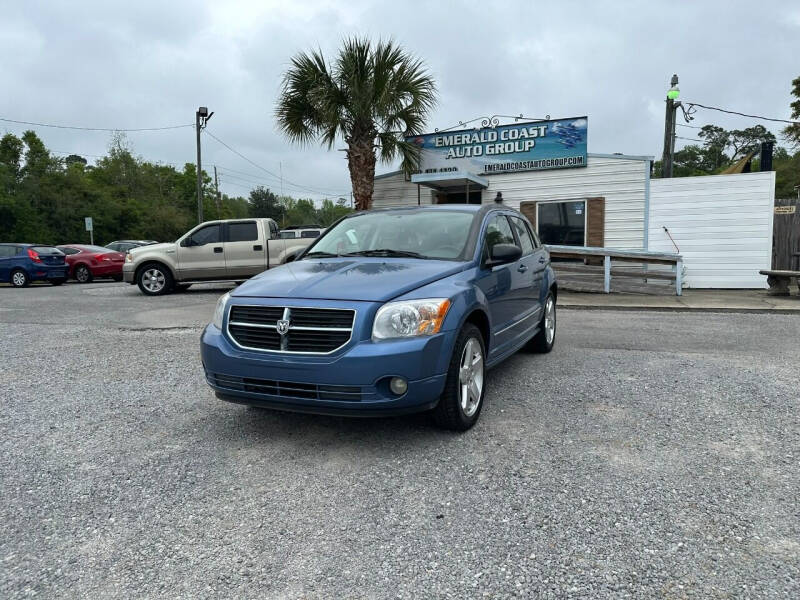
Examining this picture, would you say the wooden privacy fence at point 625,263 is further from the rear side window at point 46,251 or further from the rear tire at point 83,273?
the rear side window at point 46,251

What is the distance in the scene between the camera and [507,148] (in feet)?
49.3

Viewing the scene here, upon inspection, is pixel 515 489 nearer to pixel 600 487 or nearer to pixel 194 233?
pixel 600 487

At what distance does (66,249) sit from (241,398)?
19.5 meters

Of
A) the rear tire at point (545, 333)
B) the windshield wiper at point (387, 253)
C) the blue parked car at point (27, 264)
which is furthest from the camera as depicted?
the blue parked car at point (27, 264)

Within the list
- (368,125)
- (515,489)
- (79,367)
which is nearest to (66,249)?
(368,125)

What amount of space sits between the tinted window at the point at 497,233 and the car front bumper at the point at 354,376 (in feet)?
4.52

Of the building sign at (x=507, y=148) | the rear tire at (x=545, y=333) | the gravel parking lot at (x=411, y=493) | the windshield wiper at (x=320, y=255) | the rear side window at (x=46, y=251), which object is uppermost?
the building sign at (x=507, y=148)

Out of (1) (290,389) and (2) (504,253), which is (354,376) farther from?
(2) (504,253)

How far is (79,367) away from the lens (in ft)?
19.1

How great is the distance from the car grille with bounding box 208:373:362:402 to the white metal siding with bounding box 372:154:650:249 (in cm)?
1237

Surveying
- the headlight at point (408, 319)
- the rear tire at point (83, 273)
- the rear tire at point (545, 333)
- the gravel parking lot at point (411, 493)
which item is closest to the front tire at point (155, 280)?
the rear tire at point (83, 273)

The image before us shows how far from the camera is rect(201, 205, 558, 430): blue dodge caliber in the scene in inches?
130

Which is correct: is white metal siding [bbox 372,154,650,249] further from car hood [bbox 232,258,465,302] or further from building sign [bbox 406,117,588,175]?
car hood [bbox 232,258,465,302]

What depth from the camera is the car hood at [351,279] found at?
3525 mm
